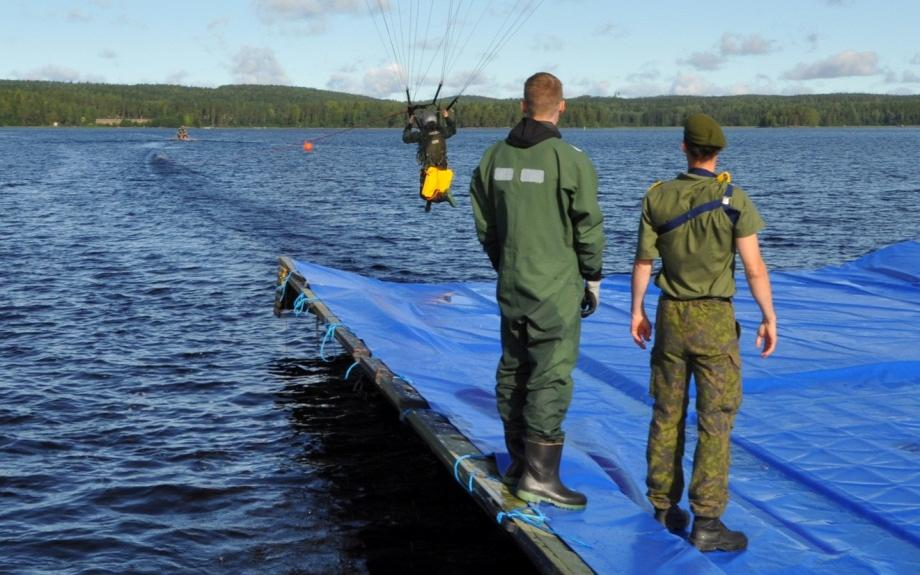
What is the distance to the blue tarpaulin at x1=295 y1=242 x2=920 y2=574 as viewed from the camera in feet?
19.8

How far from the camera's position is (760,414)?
8602 mm

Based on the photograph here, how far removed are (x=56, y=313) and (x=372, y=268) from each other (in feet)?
28.6

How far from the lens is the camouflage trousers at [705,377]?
5945mm

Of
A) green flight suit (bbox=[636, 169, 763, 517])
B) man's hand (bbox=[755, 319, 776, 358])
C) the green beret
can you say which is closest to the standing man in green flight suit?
green flight suit (bbox=[636, 169, 763, 517])

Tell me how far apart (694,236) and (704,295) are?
0.36 metres

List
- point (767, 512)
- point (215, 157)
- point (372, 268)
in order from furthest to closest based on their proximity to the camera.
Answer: point (215, 157) → point (372, 268) → point (767, 512)

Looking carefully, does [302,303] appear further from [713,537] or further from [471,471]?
[713,537]

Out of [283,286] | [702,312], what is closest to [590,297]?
[702,312]

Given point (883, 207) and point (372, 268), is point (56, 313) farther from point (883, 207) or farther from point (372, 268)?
point (883, 207)

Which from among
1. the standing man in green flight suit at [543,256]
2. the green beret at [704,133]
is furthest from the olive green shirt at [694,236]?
the standing man in green flight suit at [543,256]

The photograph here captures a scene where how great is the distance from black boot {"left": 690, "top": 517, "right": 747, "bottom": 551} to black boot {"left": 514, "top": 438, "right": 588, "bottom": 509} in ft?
2.44

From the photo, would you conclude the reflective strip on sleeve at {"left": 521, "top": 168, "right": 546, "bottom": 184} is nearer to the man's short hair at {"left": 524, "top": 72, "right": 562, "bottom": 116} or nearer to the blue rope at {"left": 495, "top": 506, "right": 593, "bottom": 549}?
the man's short hair at {"left": 524, "top": 72, "right": 562, "bottom": 116}

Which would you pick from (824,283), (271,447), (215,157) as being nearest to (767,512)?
(271,447)

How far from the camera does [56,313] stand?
19.6 metres
